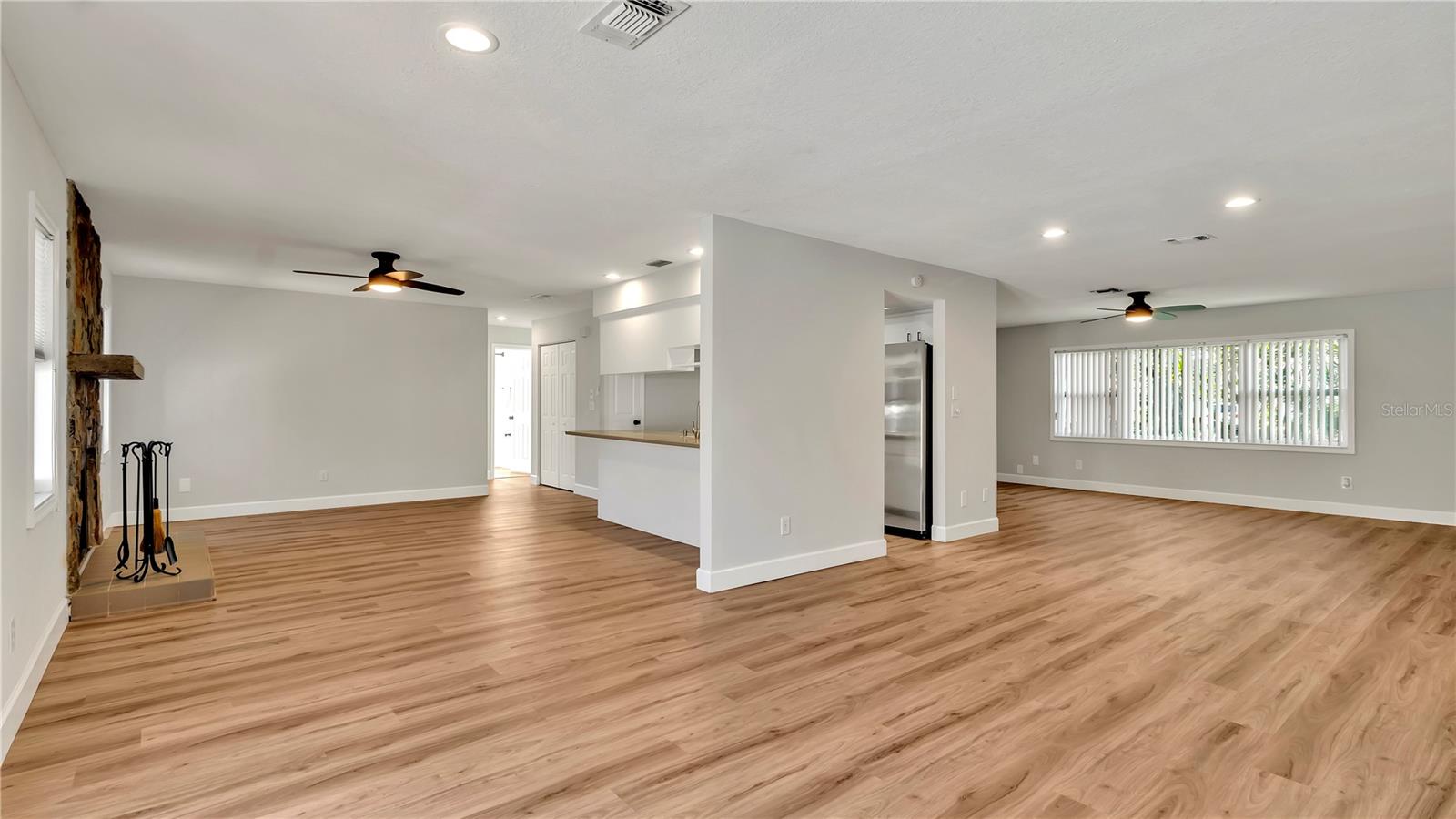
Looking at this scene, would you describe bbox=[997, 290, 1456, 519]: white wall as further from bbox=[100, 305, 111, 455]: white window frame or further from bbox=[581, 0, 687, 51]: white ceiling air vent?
bbox=[100, 305, 111, 455]: white window frame

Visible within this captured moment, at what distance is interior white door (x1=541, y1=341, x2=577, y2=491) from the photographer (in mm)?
9180

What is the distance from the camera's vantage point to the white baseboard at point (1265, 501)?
7.16 metres

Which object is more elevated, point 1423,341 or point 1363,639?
point 1423,341

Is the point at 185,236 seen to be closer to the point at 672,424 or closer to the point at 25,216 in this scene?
the point at 25,216

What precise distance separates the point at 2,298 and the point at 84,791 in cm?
169

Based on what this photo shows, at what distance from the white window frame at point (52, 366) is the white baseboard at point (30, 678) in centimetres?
55

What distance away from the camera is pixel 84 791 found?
214 centimetres

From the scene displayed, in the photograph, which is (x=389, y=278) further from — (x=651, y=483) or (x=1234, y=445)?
(x=1234, y=445)

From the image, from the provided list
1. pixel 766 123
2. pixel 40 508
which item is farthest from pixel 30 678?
pixel 766 123

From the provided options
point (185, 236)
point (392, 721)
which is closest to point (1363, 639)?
point (392, 721)

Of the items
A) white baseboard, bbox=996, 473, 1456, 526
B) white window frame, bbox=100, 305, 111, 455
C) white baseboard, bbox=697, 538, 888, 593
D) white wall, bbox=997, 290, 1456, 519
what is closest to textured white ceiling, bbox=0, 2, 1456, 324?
white window frame, bbox=100, 305, 111, 455

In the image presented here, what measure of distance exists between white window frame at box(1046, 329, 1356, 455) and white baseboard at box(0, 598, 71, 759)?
1045 centimetres

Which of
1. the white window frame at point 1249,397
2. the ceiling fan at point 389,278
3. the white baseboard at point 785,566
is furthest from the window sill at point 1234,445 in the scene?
the ceiling fan at point 389,278

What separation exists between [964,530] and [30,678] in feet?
19.8
